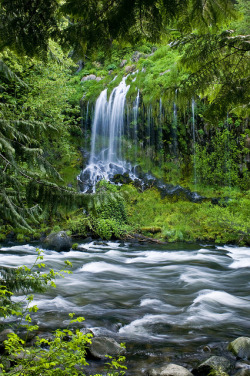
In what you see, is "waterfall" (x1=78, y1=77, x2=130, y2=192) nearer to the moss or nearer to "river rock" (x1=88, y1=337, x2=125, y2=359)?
the moss

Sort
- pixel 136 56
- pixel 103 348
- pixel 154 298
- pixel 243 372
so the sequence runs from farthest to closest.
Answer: pixel 136 56
pixel 154 298
pixel 103 348
pixel 243 372

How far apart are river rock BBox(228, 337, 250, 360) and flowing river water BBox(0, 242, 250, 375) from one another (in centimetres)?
17

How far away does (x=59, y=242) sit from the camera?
1066 cm

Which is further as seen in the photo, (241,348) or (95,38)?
(241,348)

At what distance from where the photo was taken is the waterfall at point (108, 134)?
18969 millimetres

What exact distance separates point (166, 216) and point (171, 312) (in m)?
9.61

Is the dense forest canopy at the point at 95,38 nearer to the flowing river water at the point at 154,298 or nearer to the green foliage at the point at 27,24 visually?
the green foliage at the point at 27,24

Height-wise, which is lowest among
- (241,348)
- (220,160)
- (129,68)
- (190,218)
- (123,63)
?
(241,348)

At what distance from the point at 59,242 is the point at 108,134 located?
10549 mm

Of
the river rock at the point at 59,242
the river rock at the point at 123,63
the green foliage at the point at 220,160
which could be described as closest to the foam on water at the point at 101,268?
the river rock at the point at 59,242

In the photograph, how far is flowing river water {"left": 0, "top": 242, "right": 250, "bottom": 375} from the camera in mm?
4215

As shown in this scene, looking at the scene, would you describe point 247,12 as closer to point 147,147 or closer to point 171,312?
point 147,147

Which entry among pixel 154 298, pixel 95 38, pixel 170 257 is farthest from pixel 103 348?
pixel 170 257

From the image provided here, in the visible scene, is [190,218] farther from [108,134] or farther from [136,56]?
[136,56]
